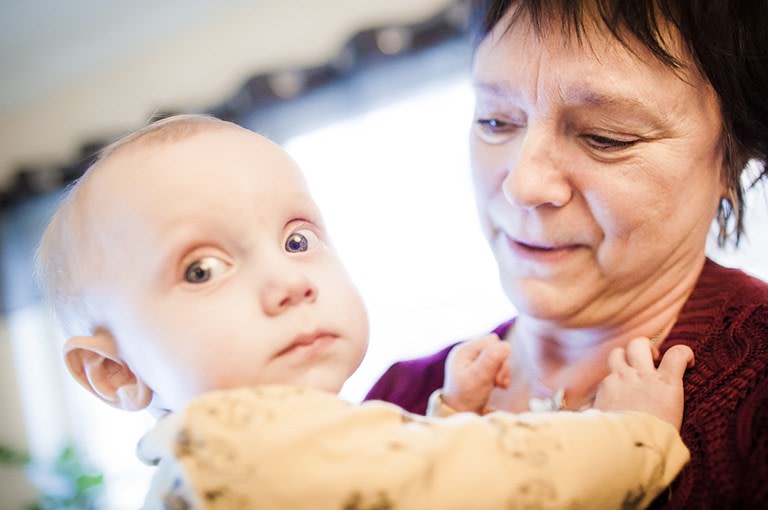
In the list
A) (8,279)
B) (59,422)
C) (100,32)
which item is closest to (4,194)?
(8,279)

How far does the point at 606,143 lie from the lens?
3.36 feet

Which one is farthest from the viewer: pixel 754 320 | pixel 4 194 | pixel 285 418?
pixel 4 194

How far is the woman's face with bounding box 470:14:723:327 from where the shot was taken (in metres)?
0.98

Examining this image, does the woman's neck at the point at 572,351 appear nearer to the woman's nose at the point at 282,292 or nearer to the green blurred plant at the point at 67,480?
the woman's nose at the point at 282,292

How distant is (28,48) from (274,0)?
4.27 feet

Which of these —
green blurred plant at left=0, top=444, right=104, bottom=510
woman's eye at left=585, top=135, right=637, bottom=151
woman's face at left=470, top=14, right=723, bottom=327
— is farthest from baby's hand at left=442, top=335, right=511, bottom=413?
green blurred plant at left=0, top=444, right=104, bottom=510

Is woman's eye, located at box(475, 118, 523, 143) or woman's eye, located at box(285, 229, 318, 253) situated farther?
woman's eye, located at box(475, 118, 523, 143)

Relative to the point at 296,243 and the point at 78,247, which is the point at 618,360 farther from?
the point at 78,247

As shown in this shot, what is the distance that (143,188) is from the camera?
33.8 inches

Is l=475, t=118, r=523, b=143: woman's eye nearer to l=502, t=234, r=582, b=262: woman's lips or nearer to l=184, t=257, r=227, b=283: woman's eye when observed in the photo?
l=502, t=234, r=582, b=262: woman's lips


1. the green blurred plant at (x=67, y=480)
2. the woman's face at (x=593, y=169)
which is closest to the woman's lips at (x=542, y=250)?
the woman's face at (x=593, y=169)

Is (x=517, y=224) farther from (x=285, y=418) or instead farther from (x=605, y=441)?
(x=285, y=418)

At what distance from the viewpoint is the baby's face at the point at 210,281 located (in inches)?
31.8

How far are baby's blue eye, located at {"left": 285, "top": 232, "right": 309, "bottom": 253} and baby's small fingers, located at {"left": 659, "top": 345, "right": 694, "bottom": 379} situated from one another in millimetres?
516
